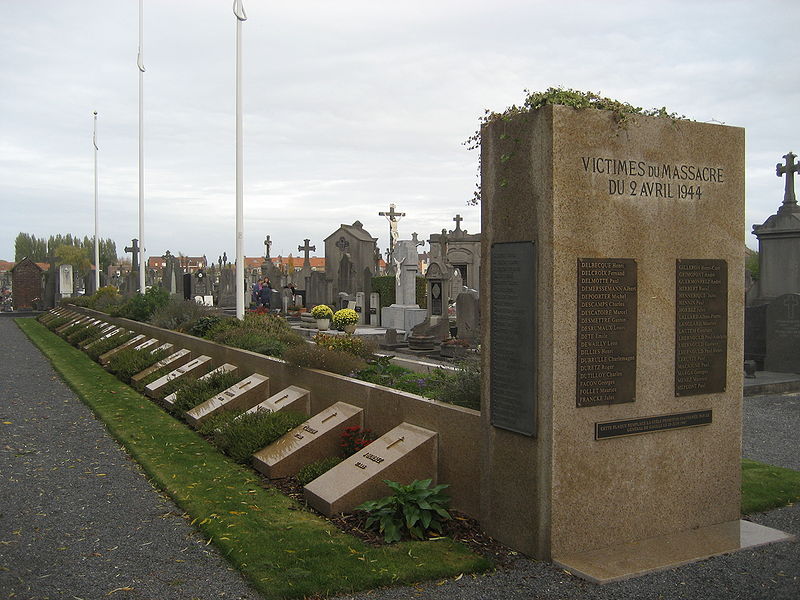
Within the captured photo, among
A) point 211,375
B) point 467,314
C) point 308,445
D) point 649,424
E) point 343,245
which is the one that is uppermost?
point 343,245

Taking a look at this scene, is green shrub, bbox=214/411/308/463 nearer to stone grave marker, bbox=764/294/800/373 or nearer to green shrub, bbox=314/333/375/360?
green shrub, bbox=314/333/375/360

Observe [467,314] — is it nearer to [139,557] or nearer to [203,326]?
[203,326]

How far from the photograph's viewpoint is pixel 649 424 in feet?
18.2

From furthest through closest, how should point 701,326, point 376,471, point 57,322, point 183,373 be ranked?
point 57,322 → point 183,373 → point 376,471 → point 701,326

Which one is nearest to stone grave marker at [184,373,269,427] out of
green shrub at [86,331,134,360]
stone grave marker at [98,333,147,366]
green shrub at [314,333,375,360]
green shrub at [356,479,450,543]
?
green shrub at [314,333,375,360]

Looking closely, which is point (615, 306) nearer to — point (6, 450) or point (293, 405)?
point (293, 405)

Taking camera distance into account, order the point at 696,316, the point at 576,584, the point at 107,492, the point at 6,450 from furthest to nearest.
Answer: the point at 6,450
the point at 107,492
the point at 696,316
the point at 576,584

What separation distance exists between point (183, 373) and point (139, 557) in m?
7.40

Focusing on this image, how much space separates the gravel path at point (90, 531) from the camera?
4.82m

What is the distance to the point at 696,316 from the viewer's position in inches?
228

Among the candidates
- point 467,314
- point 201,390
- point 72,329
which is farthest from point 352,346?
point 72,329

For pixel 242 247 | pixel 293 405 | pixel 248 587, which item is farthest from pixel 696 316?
pixel 242 247

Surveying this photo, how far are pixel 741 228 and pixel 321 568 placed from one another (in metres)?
4.20

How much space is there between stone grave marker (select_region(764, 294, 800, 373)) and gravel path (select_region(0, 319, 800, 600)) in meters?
6.35
